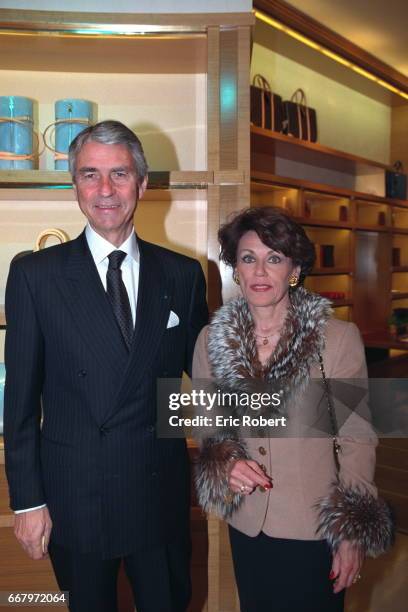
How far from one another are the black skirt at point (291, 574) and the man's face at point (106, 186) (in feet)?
2.75

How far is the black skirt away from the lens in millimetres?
1297

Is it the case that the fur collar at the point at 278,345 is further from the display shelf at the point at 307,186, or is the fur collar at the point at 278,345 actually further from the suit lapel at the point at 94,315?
the display shelf at the point at 307,186

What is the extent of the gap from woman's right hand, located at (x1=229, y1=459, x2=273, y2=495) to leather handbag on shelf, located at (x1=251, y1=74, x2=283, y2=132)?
10.2 feet

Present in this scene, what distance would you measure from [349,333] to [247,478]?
415 millimetres

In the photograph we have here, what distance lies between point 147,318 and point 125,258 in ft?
0.55

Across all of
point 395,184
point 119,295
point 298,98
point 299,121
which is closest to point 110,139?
point 119,295

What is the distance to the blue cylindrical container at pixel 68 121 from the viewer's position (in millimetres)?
1868

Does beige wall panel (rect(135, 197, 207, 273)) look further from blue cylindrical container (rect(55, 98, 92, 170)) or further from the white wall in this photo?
the white wall

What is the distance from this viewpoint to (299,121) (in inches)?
172

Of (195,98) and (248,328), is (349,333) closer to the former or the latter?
(248,328)

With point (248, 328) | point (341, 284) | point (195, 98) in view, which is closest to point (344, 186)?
point (341, 284)

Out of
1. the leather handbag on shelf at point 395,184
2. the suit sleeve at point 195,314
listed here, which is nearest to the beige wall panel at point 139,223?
the suit sleeve at point 195,314

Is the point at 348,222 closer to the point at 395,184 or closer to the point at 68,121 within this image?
the point at 395,184

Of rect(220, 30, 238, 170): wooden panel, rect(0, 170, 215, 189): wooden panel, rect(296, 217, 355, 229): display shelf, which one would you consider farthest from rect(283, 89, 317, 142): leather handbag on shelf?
rect(0, 170, 215, 189): wooden panel
